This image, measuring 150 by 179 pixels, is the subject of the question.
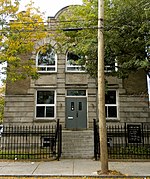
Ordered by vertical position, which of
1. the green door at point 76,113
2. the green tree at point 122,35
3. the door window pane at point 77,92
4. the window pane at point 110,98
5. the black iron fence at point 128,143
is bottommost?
the black iron fence at point 128,143

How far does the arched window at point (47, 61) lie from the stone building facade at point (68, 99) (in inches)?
3.2

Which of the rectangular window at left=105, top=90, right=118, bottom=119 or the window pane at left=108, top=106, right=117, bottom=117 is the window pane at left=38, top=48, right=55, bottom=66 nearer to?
the rectangular window at left=105, top=90, right=118, bottom=119

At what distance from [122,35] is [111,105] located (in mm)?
7458

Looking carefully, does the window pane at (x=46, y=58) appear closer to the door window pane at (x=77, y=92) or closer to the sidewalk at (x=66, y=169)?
the door window pane at (x=77, y=92)

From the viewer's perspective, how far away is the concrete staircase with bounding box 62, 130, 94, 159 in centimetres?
1344

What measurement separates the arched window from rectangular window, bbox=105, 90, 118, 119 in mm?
4915

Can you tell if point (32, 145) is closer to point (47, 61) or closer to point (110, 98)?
point (47, 61)

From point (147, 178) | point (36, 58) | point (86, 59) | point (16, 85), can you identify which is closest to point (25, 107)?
point (16, 85)

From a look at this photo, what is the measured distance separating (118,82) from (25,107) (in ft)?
24.8

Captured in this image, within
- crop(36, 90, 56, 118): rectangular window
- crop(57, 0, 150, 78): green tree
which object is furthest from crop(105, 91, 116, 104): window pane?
crop(57, 0, 150, 78): green tree

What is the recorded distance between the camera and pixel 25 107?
17.4 metres

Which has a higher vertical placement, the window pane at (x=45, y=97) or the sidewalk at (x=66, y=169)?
the window pane at (x=45, y=97)

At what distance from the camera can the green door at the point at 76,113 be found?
57.6 ft

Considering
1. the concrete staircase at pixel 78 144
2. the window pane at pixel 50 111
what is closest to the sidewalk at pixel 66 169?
the concrete staircase at pixel 78 144
